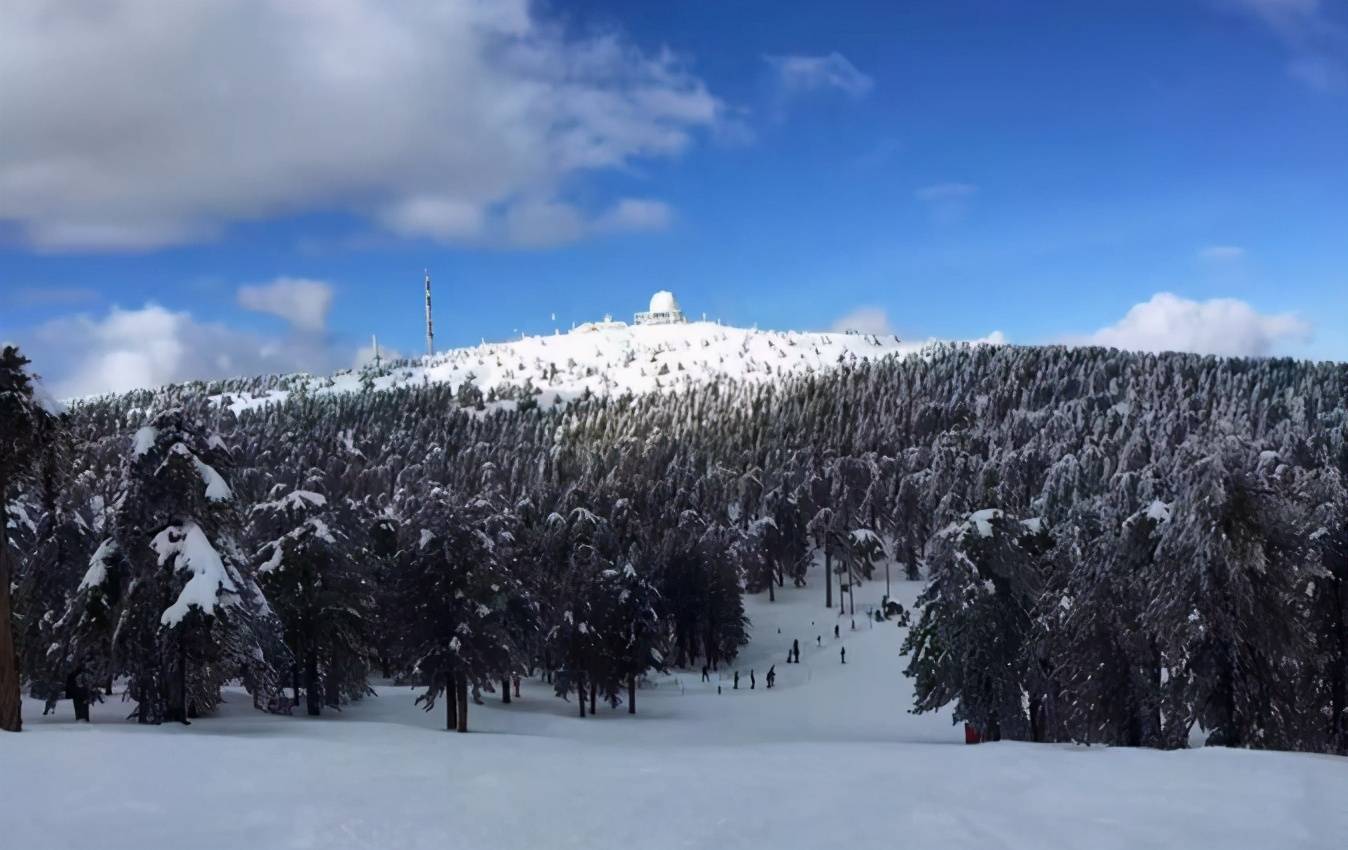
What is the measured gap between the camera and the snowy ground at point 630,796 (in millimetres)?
12016

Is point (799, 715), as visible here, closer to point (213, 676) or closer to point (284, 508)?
point (284, 508)

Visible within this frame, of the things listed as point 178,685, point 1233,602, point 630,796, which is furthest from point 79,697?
point 1233,602

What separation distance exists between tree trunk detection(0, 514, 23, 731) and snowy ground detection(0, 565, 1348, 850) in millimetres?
1212

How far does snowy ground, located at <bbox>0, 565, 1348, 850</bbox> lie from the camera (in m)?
12.0

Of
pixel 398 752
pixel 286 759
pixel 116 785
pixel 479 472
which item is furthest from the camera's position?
pixel 479 472

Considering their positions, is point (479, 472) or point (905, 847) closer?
point (905, 847)

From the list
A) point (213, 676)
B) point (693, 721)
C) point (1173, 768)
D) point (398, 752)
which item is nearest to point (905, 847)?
point (1173, 768)

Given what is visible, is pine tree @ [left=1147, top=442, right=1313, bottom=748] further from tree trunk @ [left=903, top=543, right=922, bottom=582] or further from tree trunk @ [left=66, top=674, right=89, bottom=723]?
tree trunk @ [left=903, top=543, right=922, bottom=582]

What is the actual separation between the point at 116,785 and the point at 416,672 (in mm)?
23828

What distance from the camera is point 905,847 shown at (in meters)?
12.1

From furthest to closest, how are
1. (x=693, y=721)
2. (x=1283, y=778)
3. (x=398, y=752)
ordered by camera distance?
(x=693, y=721) → (x=398, y=752) → (x=1283, y=778)

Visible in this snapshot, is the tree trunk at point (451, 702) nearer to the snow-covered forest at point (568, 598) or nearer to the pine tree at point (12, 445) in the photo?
the snow-covered forest at point (568, 598)

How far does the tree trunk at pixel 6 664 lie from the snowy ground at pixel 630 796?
3.98ft

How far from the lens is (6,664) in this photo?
20062 mm
